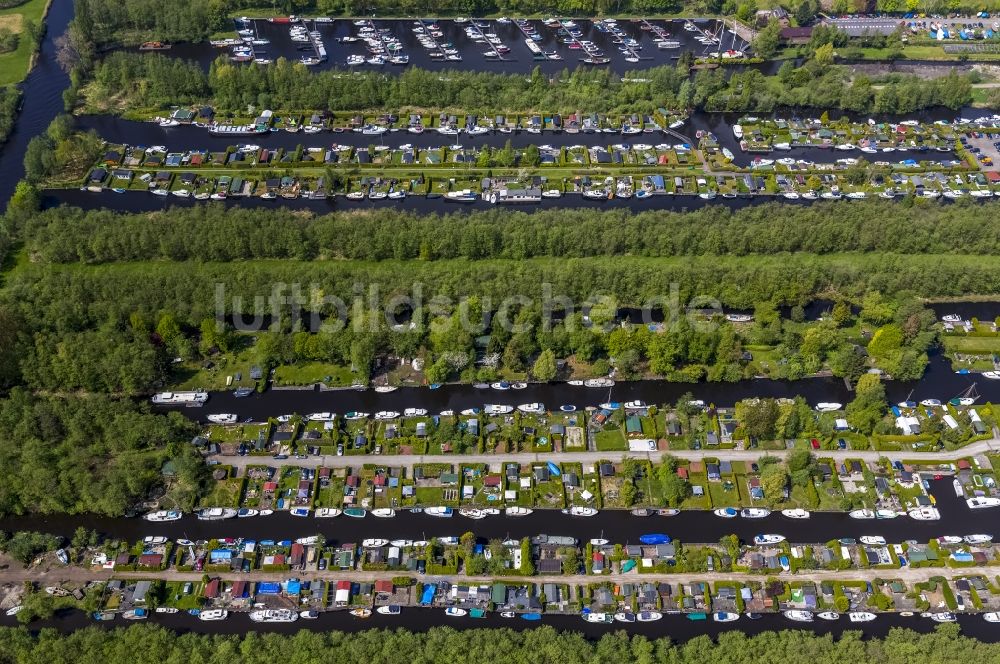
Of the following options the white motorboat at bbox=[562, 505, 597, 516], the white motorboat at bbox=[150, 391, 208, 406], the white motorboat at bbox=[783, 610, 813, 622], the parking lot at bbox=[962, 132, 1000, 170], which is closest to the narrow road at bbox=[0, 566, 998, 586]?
the white motorboat at bbox=[783, 610, 813, 622]

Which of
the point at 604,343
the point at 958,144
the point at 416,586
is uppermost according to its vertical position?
the point at 958,144

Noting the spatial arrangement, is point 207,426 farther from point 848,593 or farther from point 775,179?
point 775,179

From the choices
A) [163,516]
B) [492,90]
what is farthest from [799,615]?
[492,90]

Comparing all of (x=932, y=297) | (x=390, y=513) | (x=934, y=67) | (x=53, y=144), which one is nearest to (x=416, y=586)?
(x=390, y=513)

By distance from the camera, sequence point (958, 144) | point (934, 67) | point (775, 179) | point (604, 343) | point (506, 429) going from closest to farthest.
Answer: point (506, 429)
point (604, 343)
point (775, 179)
point (958, 144)
point (934, 67)

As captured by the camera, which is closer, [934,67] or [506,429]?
[506,429]

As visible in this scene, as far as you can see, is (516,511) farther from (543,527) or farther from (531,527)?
(543,527)

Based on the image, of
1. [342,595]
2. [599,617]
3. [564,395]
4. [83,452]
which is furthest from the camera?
[564,395]
